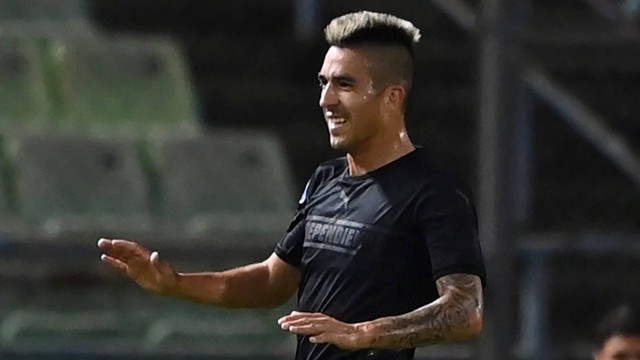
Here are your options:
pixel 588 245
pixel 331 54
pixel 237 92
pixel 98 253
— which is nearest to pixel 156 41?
pixel 237 92

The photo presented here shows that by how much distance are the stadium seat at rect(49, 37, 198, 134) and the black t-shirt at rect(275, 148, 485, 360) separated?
403cm

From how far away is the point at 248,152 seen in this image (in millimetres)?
8203

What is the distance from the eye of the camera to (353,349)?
13.0ft

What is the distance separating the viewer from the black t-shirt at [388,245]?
13.6ft

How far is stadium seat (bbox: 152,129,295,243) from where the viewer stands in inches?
315

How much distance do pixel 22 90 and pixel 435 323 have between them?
15.0ft

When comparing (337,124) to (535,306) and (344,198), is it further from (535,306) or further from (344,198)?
(535,306)

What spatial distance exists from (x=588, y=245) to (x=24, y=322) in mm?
2158

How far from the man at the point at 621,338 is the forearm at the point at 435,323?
1091 millimetres

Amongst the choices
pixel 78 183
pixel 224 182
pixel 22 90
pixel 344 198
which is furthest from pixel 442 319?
pixel 22 90

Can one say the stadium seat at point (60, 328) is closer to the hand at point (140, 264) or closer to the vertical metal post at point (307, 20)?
the vertical metal post at point (307, 20)

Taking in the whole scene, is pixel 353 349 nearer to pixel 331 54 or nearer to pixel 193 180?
pixel 331 54

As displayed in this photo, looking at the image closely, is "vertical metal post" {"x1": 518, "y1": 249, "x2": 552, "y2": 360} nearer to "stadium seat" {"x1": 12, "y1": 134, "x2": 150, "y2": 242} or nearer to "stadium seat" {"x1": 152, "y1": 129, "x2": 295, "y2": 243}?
"stadium seat" {"x1": 152, "y1": 129, "x2": 295, "y2": 243}

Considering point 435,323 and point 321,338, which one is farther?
point 435,323
